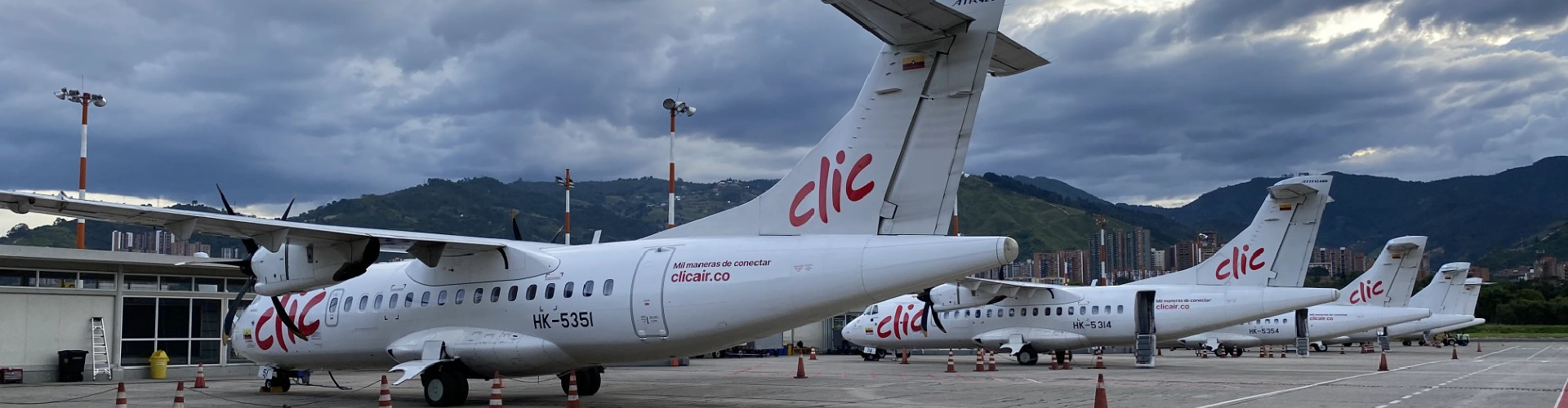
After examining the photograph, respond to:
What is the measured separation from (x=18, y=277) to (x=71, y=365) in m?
2.29

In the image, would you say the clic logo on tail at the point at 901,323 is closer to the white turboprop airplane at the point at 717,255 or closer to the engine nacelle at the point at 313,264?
the white turboprop airplane at the point at 717,255

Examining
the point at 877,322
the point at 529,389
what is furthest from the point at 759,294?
the point at 877,322

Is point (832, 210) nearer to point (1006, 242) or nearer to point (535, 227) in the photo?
point (1006, 242)

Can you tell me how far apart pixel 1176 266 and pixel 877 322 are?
105267 millimetres

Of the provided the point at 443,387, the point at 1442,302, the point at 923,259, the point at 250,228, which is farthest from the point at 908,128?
the point at 1442,302

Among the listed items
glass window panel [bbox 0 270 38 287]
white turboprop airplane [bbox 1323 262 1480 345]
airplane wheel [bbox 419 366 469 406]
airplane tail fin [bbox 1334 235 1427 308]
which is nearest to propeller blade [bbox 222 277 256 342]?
airplane wheel [bbox 419 366 469 406]

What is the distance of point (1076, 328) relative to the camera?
30.4 meters

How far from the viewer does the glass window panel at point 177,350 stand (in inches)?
1066

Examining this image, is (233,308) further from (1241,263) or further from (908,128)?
(1241,263)

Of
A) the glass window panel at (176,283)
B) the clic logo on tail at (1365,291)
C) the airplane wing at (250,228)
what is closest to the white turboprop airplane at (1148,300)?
the airplane wing at (250,228)

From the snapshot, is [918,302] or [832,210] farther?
[918,302]

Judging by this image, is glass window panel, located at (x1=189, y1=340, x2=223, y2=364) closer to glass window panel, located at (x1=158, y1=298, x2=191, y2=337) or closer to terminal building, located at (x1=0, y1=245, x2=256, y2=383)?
terminal building, located at (x1=0, y1=245, x2=256, y2=383)

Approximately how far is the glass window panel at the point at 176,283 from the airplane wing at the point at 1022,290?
66.7 ft

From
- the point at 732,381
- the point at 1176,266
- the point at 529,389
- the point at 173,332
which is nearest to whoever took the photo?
the point at 529,389
